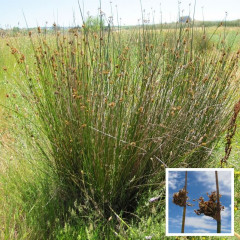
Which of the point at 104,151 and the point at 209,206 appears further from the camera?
the point at 104,151

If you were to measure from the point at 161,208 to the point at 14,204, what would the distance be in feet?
3.33

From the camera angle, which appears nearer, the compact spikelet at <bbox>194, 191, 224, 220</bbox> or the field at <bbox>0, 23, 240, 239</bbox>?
the compact spikelet at <bbox>194, 191, 224, 220</bbox>

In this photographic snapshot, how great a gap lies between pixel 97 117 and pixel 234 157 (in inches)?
65.9

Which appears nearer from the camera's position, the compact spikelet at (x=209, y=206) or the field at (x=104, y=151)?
the compact spikelet at (x=209, y=206)

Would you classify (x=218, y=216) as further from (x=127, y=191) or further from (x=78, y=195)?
(x=78, y=195)

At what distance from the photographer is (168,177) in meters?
1.66

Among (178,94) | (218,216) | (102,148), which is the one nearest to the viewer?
(218,216)

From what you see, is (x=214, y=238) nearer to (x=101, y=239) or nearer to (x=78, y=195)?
(x=101, y=239)

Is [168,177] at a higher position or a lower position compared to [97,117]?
lower

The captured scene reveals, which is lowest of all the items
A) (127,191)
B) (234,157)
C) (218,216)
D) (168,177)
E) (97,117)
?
(234,157)

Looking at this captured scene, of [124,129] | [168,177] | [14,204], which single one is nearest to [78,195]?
[14,204]

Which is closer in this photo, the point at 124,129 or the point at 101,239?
the point at 101,239

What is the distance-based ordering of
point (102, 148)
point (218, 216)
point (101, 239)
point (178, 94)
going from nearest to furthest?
point (218, 216) < point (101, 239) < point (102, 148) < point (178, 94)

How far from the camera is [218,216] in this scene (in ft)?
5.22
